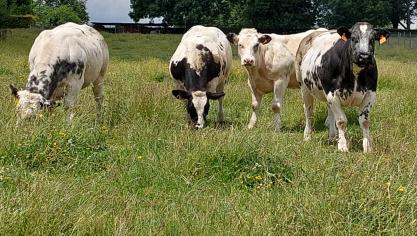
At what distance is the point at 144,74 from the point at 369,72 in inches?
405

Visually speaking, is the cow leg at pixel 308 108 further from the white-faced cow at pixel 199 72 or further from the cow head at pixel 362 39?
the cow head at pixel 362 39

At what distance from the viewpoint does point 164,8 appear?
241 feet

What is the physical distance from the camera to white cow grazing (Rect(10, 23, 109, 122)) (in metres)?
8.23

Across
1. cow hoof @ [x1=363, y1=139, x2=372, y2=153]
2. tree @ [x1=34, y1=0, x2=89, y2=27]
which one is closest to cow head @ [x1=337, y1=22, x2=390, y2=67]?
cow hoof @ [x1=363, y1=139, x2=372, y2=153]

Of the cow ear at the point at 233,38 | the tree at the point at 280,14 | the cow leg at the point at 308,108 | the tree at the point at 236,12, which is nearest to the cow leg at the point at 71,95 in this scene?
the cow ear at the point at 233,38

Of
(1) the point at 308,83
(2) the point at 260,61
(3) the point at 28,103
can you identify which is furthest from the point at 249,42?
(3) the point at 28,103

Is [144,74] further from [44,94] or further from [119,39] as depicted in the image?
[119,39]

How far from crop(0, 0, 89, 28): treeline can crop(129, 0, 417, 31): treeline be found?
15.4 metres

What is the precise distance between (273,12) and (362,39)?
198 feet

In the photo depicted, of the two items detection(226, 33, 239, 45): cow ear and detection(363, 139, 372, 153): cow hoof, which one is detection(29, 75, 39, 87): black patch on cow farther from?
detection(363, 139, 372, 153): cow hoof

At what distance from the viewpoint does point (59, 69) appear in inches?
Result: 350

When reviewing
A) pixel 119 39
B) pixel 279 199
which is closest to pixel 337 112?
pixel 279 199

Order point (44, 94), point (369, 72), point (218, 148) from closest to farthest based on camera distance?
1. point (218, 148)
2. point (369, 72)
3. point (44, 94)

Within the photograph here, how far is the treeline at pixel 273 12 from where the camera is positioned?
6606 cm
